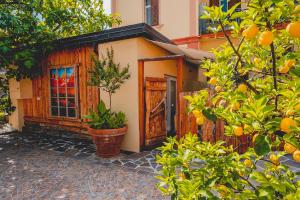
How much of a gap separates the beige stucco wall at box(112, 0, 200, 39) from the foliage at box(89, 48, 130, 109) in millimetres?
6758

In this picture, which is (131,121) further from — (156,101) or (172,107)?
(172,107)

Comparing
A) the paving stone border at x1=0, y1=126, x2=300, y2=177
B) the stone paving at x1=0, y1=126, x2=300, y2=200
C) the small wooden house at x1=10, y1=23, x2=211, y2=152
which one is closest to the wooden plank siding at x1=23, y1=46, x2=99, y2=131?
the small wooden house at x1=10, y1=23, x2=211, y2=152

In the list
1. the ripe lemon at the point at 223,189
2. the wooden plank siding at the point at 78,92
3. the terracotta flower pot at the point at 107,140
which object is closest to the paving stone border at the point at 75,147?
the terracotta flower pot at the point at 107,140

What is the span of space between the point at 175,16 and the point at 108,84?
7.97m

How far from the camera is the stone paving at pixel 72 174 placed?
413 cm

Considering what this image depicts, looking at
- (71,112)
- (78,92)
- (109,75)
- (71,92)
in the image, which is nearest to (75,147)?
(71,112)

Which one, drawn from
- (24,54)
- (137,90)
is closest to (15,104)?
(24,54)

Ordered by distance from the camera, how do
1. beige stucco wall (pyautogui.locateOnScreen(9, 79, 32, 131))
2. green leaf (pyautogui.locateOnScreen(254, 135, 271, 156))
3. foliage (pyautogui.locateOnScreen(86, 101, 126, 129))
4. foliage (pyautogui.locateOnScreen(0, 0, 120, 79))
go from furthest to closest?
beige stucco wall (pyautogui.locateOnScreen(9, 79, 32, 131)), foliage (pyautogui.locateOnScreen(0, 0, 120, 79)), foliage (pyautogui.locateOnScreen(86, 101, 126, 129)), green leaf (pyautogui.locateOnScreen(254, 135, 271, 156))

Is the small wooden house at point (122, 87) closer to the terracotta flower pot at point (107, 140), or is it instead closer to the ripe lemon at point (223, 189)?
the terracotta flower pot at point (107, 140)

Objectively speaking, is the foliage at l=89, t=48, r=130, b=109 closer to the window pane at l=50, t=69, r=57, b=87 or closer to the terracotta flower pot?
the terracotta flower pot

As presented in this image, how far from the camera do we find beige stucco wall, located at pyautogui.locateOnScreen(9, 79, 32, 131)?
386 inches

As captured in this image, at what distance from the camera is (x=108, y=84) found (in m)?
6.48

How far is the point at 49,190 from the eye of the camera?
4262 millimetres

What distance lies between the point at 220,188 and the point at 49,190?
12.0 feet
